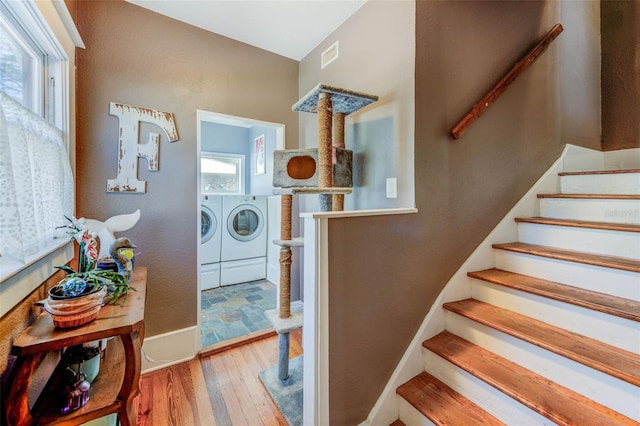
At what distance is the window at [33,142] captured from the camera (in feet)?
2.70

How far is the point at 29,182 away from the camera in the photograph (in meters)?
1.00

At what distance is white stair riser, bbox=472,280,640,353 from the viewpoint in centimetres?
113

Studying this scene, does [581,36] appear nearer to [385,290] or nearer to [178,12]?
[385,290]

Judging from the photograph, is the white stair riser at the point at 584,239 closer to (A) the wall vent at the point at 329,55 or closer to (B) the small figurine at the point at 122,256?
(A) the wall vent at the point at 329,55

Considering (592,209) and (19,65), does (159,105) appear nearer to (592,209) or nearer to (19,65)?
(19,65)

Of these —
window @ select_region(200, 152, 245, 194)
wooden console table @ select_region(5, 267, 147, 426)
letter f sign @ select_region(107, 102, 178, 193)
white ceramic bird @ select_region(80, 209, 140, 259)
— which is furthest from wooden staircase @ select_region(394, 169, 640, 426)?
window @ select_region(200, 152, 245, 194)

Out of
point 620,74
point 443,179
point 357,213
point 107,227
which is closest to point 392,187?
point 443,179

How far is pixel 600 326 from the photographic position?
1196 mm

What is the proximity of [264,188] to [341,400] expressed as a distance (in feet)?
10.7

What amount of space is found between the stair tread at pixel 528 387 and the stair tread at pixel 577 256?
667mm

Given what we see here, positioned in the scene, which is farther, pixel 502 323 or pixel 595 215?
pixel 595 215

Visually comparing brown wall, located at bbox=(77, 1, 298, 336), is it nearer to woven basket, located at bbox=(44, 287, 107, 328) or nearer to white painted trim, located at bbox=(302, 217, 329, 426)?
woven basket, located at bbox=(44, 287, 107, 328)

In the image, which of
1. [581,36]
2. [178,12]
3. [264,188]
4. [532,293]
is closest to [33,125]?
[178,12]

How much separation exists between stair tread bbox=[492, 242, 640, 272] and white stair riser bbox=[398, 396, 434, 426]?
1.16m
